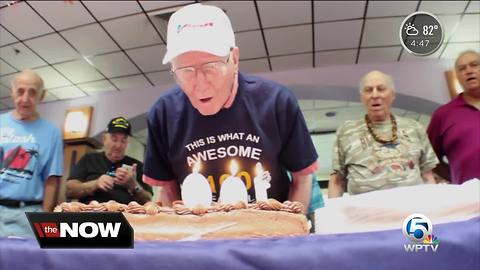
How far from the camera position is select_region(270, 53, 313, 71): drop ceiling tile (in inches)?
30.6

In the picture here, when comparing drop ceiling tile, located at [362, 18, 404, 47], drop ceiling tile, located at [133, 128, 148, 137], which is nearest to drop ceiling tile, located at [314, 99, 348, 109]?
drop ceiling tile, located at [362, 18, 404, 47]

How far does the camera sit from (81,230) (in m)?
0.20

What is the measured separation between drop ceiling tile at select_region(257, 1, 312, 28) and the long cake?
804 mm

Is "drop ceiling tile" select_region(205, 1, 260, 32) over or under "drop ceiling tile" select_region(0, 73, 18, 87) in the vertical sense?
over

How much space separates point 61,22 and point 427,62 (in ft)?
2.48

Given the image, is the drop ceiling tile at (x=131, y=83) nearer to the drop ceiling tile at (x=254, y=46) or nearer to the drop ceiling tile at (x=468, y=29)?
the drop ceiling tile at (x=254, y=46)

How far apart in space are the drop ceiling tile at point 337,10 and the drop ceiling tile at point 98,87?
0.62 m

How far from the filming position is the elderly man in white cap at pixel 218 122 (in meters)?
0.43

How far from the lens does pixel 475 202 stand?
0.83 ft

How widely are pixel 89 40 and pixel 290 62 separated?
422 millimetres

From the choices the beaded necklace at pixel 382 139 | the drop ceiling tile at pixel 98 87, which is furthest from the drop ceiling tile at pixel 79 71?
the beaded necklace at pixel 382 139

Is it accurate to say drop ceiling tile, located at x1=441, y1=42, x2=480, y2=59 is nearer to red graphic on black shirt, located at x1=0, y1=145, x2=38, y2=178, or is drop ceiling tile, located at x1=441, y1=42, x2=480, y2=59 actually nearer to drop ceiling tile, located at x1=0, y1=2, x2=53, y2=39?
red graphic on black shirt, located at x1=0, y1=145, x2=38, y2=178

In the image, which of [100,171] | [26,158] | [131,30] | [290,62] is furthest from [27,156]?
[290,62]

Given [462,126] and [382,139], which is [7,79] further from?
[462,126]
